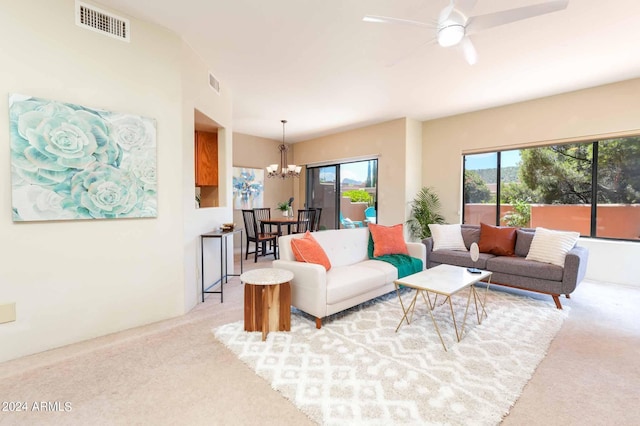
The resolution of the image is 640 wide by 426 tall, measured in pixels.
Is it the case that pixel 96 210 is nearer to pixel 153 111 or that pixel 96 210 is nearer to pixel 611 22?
pixel 153 111

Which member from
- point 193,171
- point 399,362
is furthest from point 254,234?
point 399,362

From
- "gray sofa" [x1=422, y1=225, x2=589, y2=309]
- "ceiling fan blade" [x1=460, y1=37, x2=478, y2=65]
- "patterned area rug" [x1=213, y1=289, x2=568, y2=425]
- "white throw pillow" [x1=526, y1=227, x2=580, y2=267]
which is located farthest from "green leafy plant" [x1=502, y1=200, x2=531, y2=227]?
"ceiling fan blade" [x1=460, y1=37, x2=478, y2=65]

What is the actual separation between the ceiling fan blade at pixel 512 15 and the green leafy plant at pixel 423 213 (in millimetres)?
3720

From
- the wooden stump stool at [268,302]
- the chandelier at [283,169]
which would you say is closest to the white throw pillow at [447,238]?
the wooden stump stool at [268,302]

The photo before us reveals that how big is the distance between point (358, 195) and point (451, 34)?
4.57 meters

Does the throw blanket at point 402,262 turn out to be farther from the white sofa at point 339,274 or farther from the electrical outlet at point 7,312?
the electrical outlet at point 7,312

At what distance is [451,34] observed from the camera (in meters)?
2.18

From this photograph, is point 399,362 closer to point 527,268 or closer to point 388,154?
point 527,268

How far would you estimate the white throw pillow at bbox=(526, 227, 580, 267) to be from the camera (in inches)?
129

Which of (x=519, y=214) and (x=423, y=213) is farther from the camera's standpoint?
(x=423, y=213)

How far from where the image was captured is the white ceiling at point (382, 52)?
244 cm

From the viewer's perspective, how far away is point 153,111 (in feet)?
8.94

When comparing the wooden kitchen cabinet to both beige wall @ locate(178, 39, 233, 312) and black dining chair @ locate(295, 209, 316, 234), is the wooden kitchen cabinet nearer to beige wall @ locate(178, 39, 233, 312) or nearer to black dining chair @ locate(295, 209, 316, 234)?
beige wall @ locate(178, 39, 233, 312)

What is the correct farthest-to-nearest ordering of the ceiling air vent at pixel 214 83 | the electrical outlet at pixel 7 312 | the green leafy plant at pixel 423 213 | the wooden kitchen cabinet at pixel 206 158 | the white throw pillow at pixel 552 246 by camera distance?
1. the green leafy plant at pixel 423 213
2. the wooden kitchen cabinet at pixel 206 158
3. the ceiling air vent at pixel 214 83
4. the white throw pillow at pixel 552 246
5. the electrical outlet at pixel 7 312
